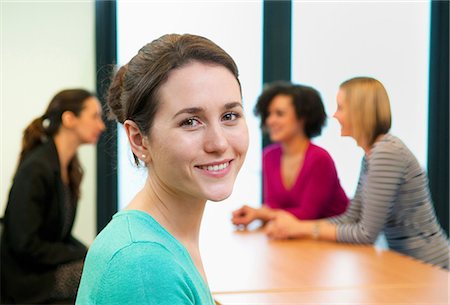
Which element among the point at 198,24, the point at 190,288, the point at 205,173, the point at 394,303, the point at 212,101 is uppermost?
the point at 198,24

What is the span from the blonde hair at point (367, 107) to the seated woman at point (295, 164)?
38 centimetres

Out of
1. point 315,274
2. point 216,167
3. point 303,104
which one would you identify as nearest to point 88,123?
point 303,104

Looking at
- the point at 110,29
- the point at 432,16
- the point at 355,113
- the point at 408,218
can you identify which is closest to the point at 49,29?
the point at 110,29

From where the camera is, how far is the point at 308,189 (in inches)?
84.4

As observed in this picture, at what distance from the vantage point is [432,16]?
2.93 m

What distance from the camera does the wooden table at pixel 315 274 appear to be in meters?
1.42

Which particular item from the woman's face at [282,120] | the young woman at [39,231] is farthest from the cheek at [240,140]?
the young woman at [39,231]

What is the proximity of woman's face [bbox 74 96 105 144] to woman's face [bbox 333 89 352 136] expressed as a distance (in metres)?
1.34

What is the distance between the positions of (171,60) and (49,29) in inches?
94.0

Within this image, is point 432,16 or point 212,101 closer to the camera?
point 212,101

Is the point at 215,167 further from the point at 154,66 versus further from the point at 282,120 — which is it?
the point at 282,120

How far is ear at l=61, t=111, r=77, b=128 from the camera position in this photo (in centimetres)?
233

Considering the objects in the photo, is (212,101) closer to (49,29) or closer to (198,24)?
(198,24)

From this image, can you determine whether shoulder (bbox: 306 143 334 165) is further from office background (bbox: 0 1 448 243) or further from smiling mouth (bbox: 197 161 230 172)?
smiling mouth (bbox: 197 161 230 172)
